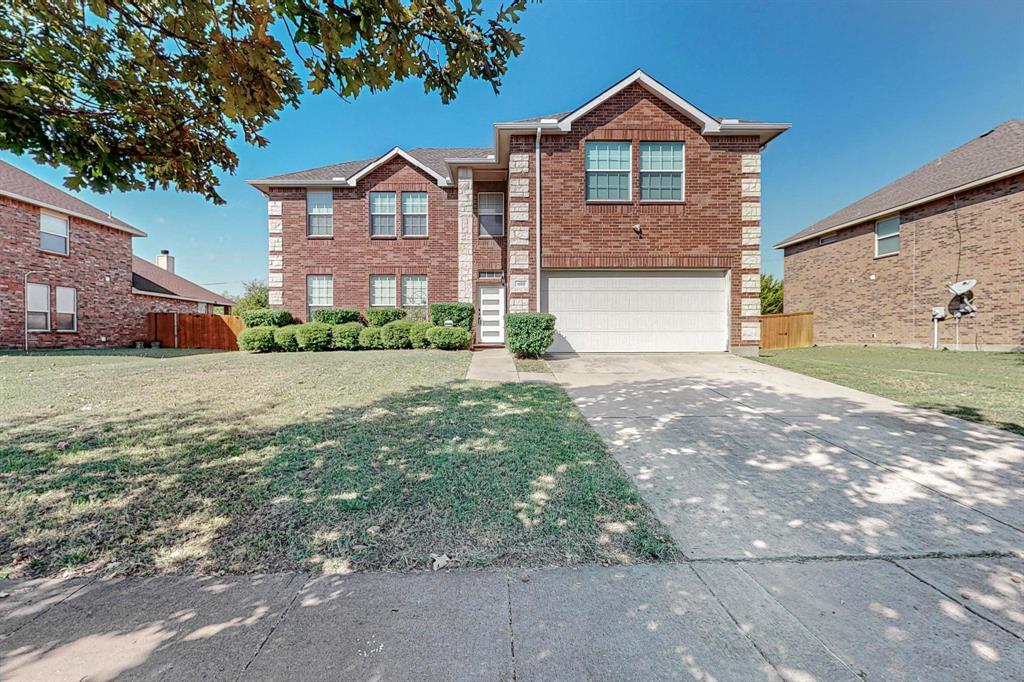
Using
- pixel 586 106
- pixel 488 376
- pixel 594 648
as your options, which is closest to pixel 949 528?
pixel 594 648

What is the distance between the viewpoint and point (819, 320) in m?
19.0

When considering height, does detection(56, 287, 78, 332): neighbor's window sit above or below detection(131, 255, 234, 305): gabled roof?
below

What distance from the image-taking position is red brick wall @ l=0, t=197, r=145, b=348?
1398 cm

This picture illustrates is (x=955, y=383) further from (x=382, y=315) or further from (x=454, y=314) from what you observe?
(x=382, y=315)

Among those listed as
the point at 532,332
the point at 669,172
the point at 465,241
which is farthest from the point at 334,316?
the point at 669,172

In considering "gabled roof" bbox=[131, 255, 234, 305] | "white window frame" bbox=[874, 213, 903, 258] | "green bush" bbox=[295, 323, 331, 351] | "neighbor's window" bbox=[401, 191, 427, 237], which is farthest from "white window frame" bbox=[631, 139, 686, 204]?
"gabled roof" bbox=[131, 255, 234, 305]

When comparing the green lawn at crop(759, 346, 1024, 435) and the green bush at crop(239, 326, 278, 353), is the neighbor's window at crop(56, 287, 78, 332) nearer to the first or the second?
the green bush at crop(239, 326, 278, 353)

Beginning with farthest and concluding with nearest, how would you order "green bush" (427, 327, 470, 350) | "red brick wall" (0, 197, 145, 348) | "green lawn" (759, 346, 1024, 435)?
"red brick wall" (0, 197, 145, 348) < "green bush" (427, 327, 470, 350) < "green lawn" (759, 346, 1024, 435)

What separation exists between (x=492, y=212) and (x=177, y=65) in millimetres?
11107

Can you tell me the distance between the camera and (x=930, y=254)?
14398mm

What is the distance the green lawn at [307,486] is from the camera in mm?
2359

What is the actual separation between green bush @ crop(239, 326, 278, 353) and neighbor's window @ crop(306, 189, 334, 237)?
399 cm

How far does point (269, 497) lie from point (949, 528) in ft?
14.8

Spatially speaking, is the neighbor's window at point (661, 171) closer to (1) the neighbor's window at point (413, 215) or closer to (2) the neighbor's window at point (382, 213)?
(1) the neighbor's window at point (413, 215)
